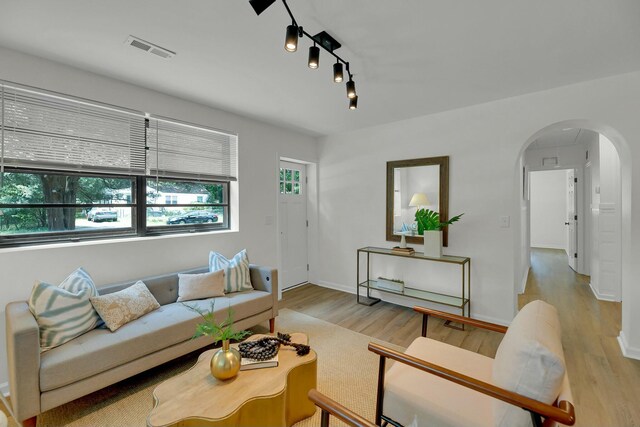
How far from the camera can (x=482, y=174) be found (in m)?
3.22

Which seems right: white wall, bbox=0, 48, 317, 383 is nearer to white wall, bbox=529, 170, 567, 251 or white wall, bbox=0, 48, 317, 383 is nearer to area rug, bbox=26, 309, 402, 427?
area rug, bbox=26, 309, 402, 427

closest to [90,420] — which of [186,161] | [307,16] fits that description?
[186,161]

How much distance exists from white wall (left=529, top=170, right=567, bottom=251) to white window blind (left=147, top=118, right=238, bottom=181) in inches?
363

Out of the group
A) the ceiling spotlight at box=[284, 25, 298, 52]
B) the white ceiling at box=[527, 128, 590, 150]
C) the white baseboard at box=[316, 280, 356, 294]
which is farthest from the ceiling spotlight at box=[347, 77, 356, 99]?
the white ceiling at box=[527, 128, 590, 150]

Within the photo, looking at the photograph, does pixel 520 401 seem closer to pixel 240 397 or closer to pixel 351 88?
pixel 240 397

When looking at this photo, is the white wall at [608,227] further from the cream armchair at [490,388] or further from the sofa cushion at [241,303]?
the sofa cushion at [241,303]

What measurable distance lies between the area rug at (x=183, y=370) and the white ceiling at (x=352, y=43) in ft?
8.39

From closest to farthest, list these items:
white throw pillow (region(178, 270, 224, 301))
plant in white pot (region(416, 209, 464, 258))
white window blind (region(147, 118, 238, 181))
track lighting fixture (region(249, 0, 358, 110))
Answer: track lighting fixture (region(249, 0, 358, 110))
white throw pillow (region(178, 270, 224, 301))
white window blind (region(147, 118, 238, 181))
plant in white pot (region(416, 209, 464, 258))

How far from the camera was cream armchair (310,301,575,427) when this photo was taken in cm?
105

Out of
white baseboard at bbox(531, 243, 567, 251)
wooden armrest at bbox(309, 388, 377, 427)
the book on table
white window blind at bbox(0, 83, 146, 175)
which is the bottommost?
white baseboard at bbox(531, 243, 567, 251)

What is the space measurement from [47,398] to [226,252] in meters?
2.00

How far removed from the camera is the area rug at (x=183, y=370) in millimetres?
1807

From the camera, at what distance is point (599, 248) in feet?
13.4

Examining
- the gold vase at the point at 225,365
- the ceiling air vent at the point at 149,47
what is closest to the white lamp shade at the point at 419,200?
the gold vase at the point at 225,365
